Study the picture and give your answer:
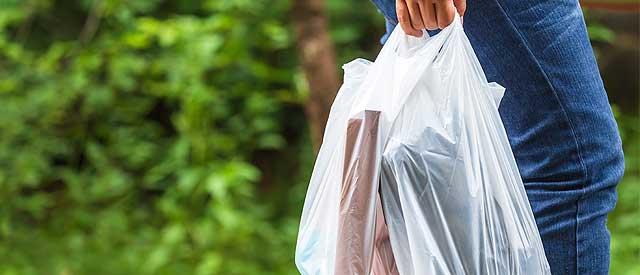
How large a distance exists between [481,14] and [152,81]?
288 centimetres

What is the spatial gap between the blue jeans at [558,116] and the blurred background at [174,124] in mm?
1709

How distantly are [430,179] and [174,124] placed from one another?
2.75 metres

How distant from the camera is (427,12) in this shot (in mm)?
1106

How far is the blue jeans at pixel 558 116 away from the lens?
1.13 m

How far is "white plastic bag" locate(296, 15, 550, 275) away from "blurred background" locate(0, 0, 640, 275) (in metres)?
1.76

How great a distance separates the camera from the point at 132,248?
3.78 meters

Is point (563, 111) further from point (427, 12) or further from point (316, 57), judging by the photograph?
point (316, 57)

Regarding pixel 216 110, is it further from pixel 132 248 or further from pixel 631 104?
pixel 631 104

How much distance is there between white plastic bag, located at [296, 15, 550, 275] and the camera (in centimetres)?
110

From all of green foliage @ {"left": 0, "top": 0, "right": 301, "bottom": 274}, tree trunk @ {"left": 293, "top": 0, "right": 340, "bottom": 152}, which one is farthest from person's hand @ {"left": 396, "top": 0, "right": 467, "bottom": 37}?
green foliage @ {"left": 0, "top": 0, "right": 301, "bottom": 274}

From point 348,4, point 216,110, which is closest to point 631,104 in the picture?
point 348,4

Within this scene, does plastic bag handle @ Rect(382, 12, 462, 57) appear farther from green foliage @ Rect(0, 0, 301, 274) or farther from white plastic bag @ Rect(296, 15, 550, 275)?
green foliage @ Rect(0, 0, 301, 274)

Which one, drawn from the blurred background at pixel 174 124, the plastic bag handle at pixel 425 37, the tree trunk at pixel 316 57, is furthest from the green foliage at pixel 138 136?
the plastic bag handle at pixel 425 37

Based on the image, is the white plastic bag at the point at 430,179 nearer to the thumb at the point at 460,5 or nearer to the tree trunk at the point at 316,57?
the thumb at the point at 460,5
